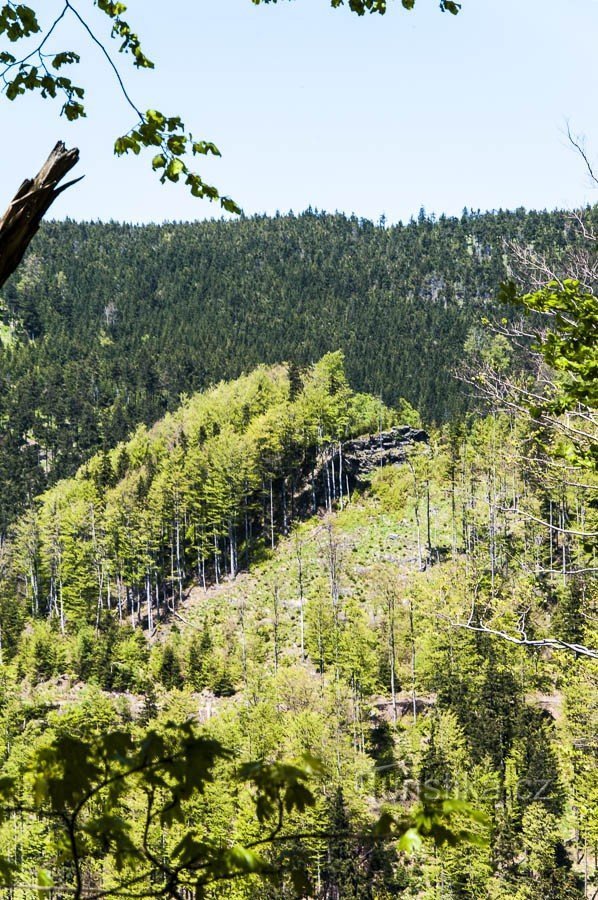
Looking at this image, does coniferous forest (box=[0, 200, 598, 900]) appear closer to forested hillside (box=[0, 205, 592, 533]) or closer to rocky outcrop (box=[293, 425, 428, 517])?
rocky outcrop (box=[293, 425, 428, 517])

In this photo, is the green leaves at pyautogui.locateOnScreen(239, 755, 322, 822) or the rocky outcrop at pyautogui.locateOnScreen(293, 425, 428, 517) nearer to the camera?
the green leaves at pyautogui.locateOnScreen(239, 755, 322, 822)

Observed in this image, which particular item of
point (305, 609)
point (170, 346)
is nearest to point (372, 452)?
point (305, 609)

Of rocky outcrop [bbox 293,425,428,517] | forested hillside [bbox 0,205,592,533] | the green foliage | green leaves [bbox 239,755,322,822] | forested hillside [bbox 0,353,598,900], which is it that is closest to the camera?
green leaves [bbox 239,755,322,822]

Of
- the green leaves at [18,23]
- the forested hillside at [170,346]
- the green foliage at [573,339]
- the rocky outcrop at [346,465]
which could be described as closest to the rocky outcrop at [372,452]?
the rocky outcrop at [346,465]

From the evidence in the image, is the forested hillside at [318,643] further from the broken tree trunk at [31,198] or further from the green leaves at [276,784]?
the broken tree trunk at [31,198]

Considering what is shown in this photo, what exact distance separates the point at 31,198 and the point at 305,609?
67414 mm

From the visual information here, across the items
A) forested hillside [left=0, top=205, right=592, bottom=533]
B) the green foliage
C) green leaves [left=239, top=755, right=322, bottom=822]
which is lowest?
green leaves [left=239, top=755, right=322, bottom=822]

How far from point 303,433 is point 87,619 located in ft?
100

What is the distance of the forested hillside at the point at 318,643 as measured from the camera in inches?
460

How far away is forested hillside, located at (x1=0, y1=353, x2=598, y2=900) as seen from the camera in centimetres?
1167

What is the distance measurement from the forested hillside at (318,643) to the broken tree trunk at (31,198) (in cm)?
226

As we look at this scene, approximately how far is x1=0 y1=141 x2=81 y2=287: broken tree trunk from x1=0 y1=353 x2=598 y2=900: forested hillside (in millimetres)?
2258

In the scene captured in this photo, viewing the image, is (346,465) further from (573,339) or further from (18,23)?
(18,23)

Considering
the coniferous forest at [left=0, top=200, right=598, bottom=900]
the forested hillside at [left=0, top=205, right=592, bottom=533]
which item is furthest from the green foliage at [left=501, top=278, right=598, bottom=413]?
the forested hillside at [left=0, top=205, right=592, bottom=533]
